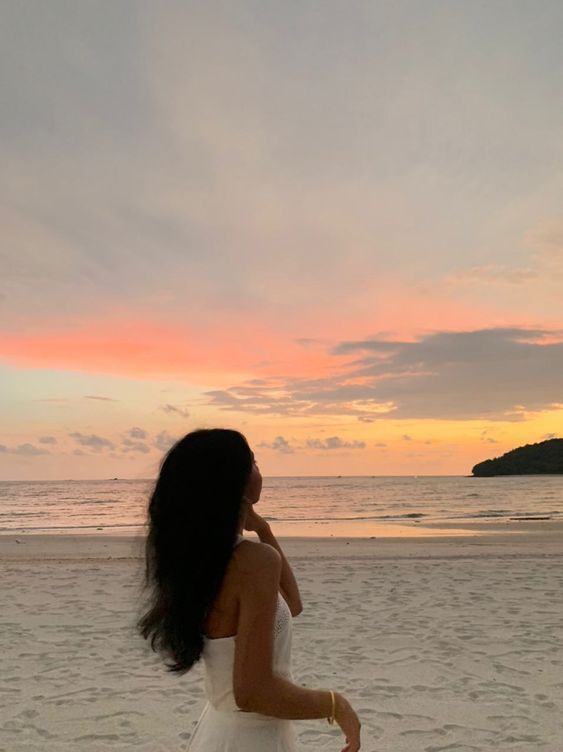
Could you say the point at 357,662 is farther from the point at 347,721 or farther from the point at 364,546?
the point at 364,546

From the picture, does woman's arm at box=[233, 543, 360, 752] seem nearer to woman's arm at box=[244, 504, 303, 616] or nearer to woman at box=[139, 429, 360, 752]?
woman at box=[139, 429, 360, 752]

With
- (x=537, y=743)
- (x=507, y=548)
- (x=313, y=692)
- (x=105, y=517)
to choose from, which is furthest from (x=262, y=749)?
(x=105, y=517)

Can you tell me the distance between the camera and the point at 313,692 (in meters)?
2.00

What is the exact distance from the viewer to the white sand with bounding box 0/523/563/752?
5.40m

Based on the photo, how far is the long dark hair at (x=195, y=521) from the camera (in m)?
1.95

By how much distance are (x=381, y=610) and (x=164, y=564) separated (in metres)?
8.29

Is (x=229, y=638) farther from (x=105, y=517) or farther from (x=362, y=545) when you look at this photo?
(x=105, y=517)

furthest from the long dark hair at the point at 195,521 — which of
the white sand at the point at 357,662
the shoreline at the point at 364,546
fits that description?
the shoreline at the point at 364,546

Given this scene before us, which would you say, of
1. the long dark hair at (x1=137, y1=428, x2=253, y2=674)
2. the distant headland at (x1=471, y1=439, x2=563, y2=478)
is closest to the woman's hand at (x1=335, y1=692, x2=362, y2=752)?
the long dark hair at (x1=137, y1=428, x2=253, y2=674)

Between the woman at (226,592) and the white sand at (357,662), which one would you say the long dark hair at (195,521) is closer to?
the woman at (226,592)

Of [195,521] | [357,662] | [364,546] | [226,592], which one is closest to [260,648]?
[226,592]

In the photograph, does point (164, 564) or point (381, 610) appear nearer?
point (164, 564)

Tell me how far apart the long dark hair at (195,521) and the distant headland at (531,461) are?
136 m

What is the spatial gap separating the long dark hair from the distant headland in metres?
136
